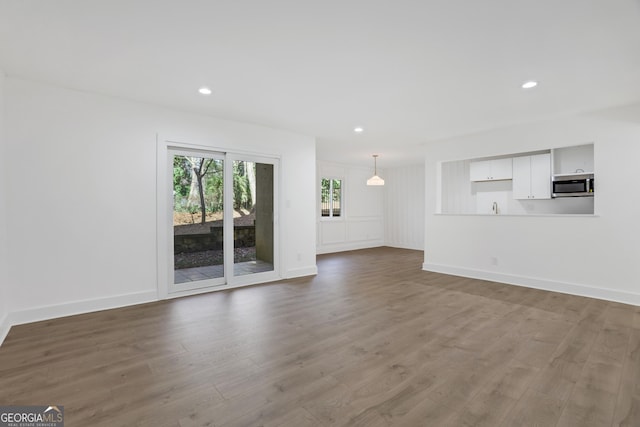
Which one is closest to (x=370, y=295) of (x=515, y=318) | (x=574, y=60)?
(x=515, y=318)

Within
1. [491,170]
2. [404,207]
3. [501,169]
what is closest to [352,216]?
[404,207]

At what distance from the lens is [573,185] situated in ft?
15.8

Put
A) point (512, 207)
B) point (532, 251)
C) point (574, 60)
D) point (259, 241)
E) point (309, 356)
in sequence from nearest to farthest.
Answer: point (309, 356) < point (574, 60) < point (532, 251) < point (259, 241) < point (512, 207)

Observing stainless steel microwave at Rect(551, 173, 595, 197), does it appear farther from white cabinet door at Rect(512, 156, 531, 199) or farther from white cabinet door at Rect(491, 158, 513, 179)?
white cabinet door at Rect(491, 158, 513, 179)

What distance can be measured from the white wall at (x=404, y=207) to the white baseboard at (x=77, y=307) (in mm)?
7622

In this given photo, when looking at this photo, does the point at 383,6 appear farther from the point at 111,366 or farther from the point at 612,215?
the point at 612,215

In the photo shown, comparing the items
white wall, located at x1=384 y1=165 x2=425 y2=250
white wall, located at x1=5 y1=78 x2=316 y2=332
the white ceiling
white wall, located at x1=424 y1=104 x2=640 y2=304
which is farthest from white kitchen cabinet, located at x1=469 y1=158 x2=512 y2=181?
white wall, located at x1=5 y1=78 x2=316 y2=332

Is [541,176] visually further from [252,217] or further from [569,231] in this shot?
[252,217]

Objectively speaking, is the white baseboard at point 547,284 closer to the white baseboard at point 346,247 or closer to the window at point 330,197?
the white baseboard at point 346,247

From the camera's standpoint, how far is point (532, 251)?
479 centimetres

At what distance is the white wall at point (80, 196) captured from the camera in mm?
3242

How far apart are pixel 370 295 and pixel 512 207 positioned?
406cm

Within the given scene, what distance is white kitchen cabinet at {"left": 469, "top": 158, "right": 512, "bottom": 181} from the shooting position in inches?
237

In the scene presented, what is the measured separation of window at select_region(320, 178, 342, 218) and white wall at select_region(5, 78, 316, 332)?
189 inches
